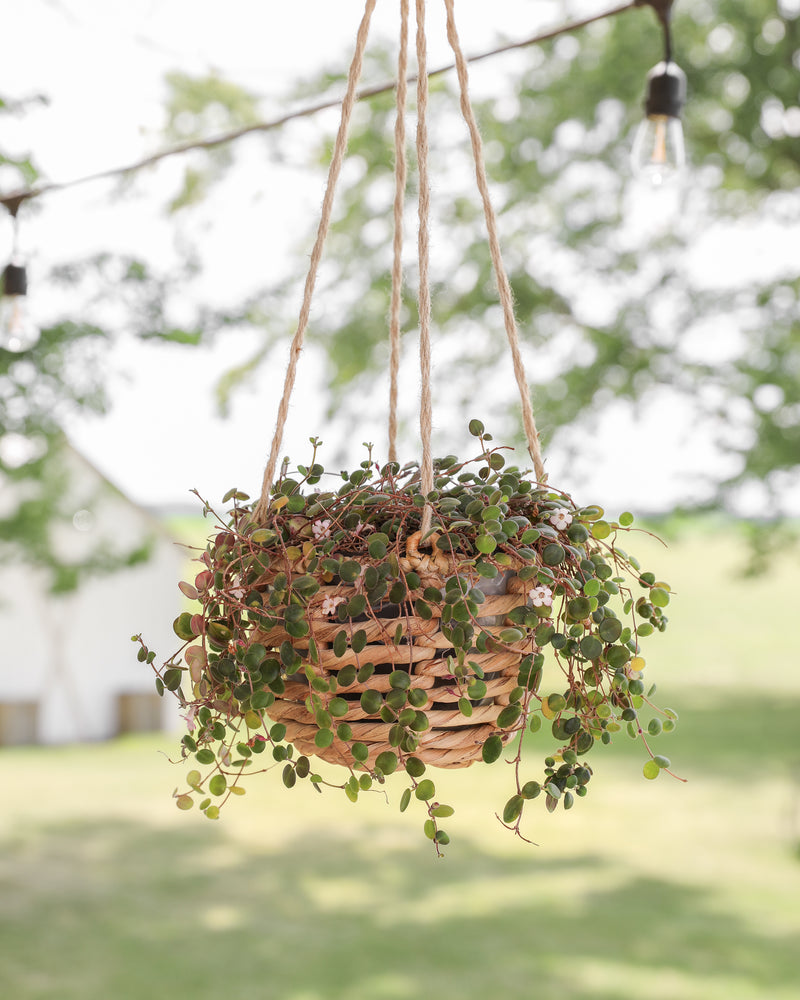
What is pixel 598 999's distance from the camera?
174 inches

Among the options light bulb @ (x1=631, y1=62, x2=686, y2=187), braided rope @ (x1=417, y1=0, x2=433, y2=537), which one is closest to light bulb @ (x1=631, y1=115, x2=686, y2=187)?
light bulb @ (x1=631, y1=62, x2=686, y2=187)

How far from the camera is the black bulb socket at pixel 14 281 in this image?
1976mm

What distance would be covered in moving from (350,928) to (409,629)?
5121mm

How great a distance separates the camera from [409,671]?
31.4 inches

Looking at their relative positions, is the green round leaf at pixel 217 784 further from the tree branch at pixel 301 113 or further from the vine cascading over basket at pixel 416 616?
the tree branch at pixel 301 113

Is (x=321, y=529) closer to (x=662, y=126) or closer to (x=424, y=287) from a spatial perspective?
(x=424, y=287)

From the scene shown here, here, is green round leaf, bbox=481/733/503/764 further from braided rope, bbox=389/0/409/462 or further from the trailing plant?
braided rope, bbox=389/0/409/462

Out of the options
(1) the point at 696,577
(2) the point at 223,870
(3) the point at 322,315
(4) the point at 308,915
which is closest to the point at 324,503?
(4) the point at 308,915

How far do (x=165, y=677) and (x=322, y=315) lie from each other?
18.8ft

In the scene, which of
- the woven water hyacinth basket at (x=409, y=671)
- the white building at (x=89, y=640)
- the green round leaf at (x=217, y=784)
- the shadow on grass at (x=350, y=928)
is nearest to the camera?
the woven water hyacinth basket at (x=409, y=671)

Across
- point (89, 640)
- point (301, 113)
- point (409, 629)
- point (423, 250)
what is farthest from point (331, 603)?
point (89, 640)

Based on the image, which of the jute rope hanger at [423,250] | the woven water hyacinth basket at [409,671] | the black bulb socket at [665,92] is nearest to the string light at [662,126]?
the black bulb socket at [665,92]

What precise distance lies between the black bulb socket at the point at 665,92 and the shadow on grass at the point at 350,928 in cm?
388

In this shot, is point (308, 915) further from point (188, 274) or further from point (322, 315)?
point (188, 274)
